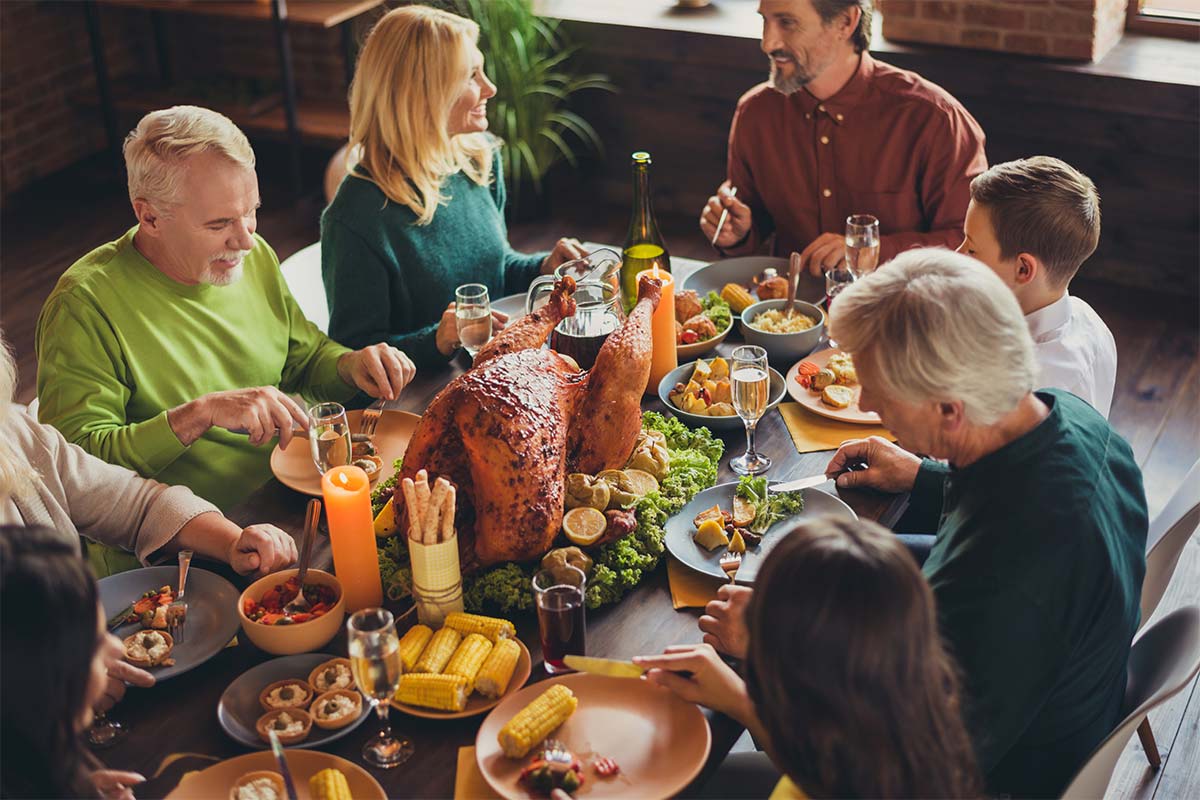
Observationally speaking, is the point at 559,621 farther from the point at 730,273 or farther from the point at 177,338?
the point at 730,273

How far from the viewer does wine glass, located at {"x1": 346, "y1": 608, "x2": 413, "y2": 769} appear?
4.95 ft

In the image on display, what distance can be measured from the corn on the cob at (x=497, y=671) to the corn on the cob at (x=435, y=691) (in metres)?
0.03

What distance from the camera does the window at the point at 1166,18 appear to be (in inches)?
178

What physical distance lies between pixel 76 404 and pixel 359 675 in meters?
1.04

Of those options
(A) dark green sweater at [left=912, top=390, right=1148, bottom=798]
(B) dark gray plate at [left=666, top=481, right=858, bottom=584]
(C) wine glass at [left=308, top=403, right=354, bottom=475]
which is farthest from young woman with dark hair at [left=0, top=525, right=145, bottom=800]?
(A) dark green sweater at [left=912, top=390, right=1148, bottom=798]

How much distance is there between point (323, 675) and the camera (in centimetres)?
171

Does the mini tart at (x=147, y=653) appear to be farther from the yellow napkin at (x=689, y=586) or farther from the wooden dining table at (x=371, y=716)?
the yellow napkin at (x=689, y=586)

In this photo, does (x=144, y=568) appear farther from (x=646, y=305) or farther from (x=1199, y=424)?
(x=1199, y=424)

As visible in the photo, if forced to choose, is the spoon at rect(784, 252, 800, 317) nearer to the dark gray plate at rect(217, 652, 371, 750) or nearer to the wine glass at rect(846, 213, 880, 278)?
the wine glass at rect(846, 213, 880, 278)

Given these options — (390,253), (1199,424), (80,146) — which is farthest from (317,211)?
(1199,424)

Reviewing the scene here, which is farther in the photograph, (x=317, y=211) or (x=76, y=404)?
(x=317, y=211)

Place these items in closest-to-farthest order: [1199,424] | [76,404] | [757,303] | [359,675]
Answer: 1. [359,675]
2. [76,404]
3. [757,303]
4. [1199,424]

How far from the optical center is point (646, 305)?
2295 millimetres

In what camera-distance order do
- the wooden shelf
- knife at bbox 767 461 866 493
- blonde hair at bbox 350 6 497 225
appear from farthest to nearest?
the wooden shelf → blonde hair at bbox 350 6 497 225 → knife at bbox 767 461 866 493
